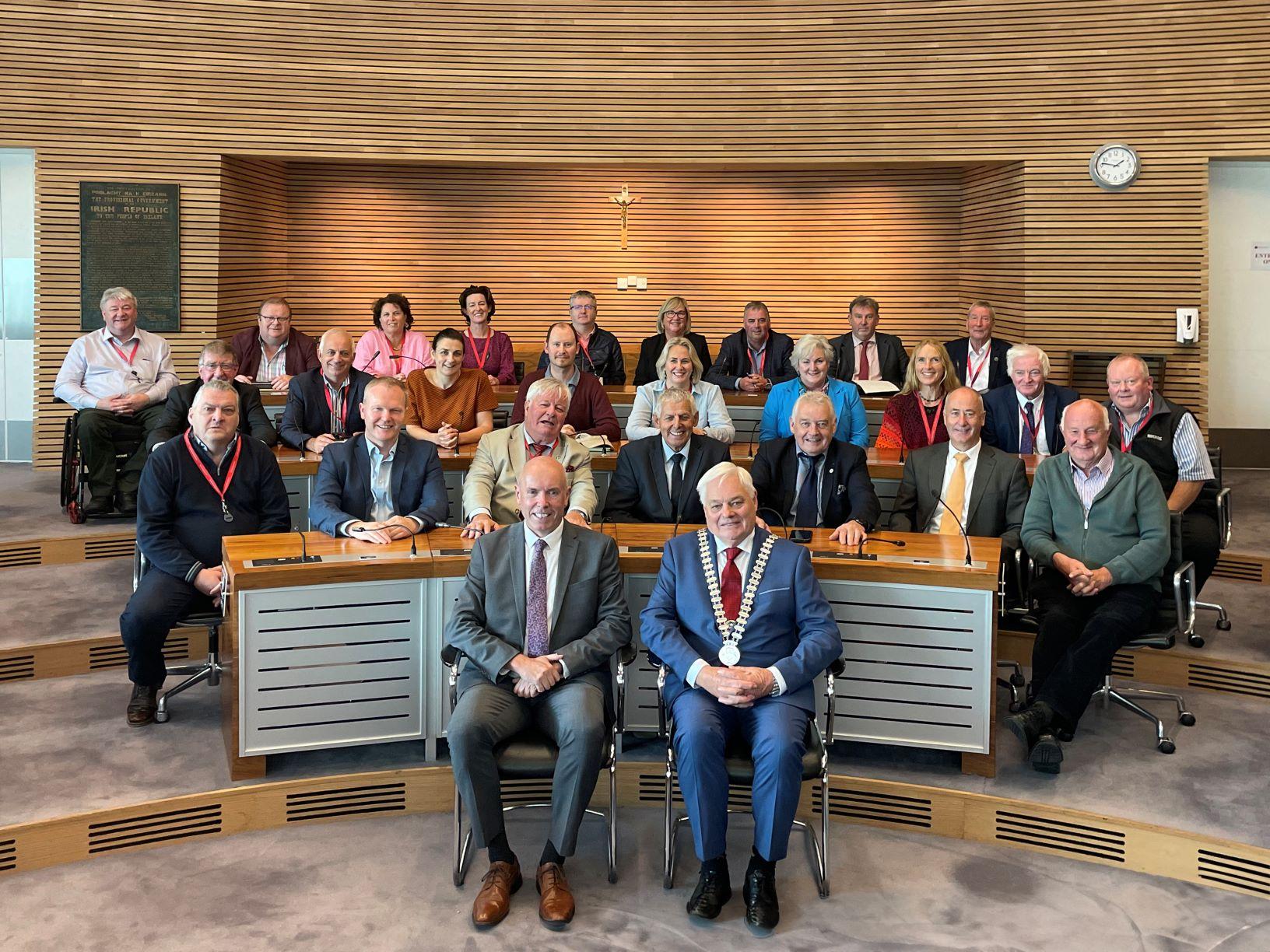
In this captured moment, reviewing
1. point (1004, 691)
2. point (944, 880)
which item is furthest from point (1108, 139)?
point (944, 880)

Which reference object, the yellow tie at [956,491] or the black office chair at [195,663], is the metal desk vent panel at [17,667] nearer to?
the black office chair at [195,663]

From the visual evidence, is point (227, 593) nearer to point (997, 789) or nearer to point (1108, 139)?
point (997, 789)

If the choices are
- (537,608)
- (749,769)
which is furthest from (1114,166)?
(749,769)

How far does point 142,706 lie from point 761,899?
2541mm

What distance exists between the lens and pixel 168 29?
28.0 ft

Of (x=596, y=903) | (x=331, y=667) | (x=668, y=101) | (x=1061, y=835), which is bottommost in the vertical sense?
(x=596, y=903)

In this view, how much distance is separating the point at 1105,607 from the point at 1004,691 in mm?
724

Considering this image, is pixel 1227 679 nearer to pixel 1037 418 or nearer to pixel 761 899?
pixel 1037 418

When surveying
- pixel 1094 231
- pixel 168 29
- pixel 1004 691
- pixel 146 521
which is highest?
pixel 168 29

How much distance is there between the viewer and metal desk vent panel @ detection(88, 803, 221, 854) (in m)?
4.03

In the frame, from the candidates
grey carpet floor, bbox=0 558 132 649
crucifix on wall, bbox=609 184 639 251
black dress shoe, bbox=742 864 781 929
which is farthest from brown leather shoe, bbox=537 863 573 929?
crucifix on wall, bbox=609 184 639 251

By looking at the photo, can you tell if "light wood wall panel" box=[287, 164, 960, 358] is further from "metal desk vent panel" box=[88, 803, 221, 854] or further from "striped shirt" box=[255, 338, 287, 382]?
"metal desk vent panel" box=[88, 803, 221, 854]

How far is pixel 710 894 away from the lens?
3.68 m

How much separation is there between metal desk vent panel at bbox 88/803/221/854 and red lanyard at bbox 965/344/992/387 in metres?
5.32
